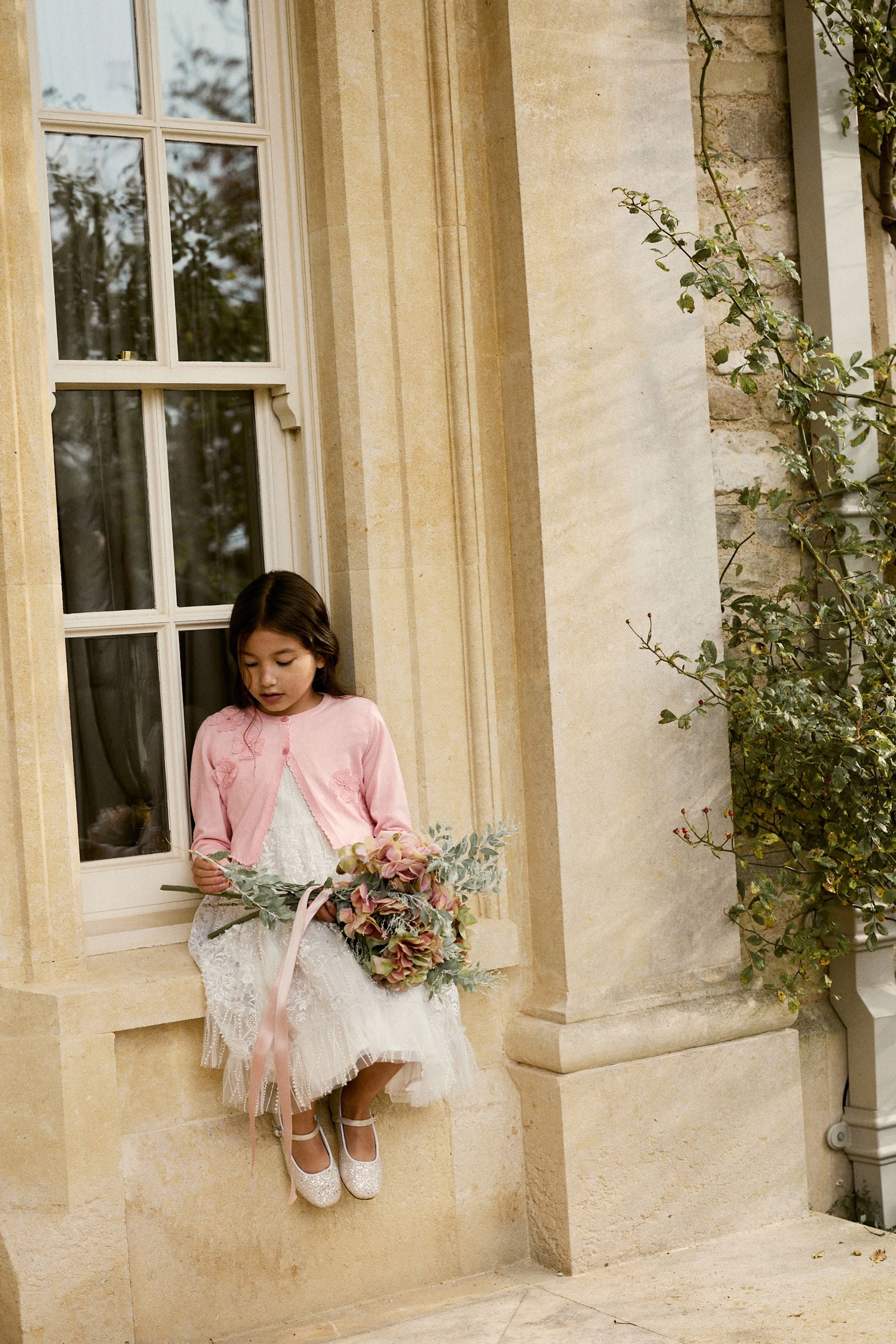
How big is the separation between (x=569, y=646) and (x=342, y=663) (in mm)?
544

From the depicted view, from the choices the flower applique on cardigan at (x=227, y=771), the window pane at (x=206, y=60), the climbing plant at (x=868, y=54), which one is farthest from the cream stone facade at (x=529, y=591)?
the climbing plant at (x=868, y=54)

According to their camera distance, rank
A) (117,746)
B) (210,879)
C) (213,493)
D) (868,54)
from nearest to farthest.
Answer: (210,879)
(117,746)
(213,493)
(868,54)

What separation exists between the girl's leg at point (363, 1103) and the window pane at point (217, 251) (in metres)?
1.68

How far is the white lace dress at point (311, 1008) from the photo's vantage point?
2.93m

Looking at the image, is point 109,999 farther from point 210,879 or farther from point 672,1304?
point 672,1304

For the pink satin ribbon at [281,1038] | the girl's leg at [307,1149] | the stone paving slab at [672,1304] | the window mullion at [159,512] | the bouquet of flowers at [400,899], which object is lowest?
the stone paving slab at [672,1304]

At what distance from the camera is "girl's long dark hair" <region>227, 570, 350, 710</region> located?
312 centimetres

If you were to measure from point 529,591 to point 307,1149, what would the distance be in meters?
1.37

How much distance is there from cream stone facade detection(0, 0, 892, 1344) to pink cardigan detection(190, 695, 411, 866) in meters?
0.13

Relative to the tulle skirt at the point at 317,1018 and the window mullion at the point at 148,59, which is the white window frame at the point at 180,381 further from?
the tulle skirt at the point at 317,1018

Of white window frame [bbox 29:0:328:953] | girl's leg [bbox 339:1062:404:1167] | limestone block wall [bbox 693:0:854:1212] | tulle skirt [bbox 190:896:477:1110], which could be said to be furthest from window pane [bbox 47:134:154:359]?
girl's leg [bbox 339:1062:404:1167]

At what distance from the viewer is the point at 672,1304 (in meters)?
3.07

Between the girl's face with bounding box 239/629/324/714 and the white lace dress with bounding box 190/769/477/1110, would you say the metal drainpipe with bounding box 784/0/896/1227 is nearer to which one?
the white lace dress with bounding box 190/769/477/1110

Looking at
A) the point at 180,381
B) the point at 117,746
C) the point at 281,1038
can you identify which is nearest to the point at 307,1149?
the point at 281,1038
